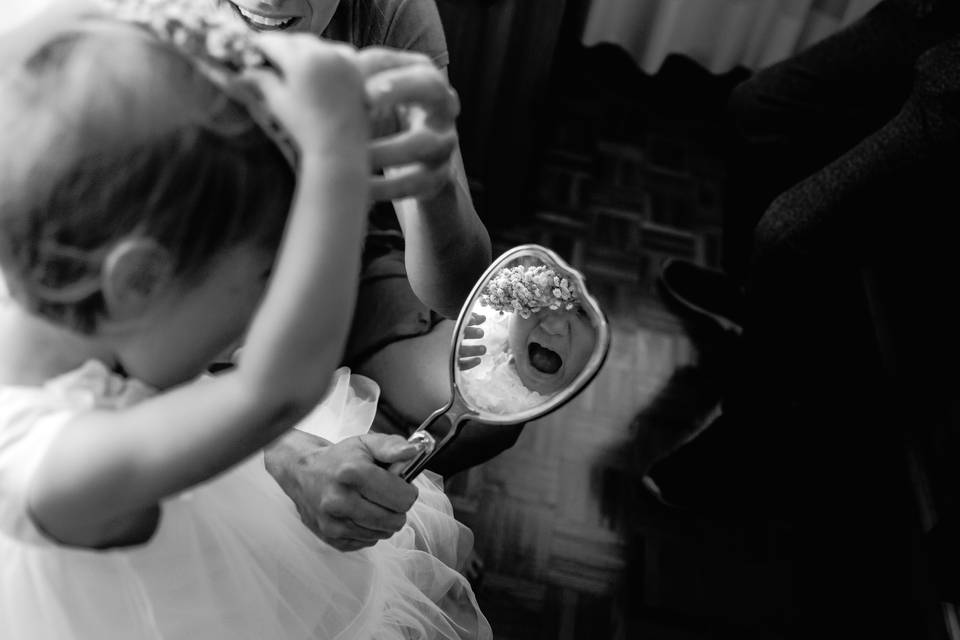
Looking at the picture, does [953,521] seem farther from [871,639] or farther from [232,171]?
[232,171]

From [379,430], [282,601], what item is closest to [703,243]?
[379,430]

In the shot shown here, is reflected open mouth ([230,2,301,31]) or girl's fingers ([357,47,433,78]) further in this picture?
reflected open mouth ([230,2,301,31])

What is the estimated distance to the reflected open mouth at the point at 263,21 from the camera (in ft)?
2.84

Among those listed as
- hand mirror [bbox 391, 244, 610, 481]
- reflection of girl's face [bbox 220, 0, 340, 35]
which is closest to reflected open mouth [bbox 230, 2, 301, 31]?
reflection of girl's face [bbox 220, 0, 340, 35]

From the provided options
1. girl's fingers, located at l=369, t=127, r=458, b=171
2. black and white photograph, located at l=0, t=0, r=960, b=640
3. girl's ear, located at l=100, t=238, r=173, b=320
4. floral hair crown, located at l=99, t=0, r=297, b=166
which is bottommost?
black and white photograph, located at l=0, t=0, r=960, b=640

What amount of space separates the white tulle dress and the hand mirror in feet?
0.39

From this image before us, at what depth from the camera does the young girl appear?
471mm

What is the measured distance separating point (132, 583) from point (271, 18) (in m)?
0.54

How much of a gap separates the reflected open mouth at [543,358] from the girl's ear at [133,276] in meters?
0.33

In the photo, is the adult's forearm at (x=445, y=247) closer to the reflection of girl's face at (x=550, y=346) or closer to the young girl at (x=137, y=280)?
the reflection of girl's face at (x=550, y=346)

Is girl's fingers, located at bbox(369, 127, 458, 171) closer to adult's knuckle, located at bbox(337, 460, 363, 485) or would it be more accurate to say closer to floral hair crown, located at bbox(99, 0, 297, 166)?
floral hair crown, located at bbox(99, 0, 297, 166)

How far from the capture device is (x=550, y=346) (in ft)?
2.46

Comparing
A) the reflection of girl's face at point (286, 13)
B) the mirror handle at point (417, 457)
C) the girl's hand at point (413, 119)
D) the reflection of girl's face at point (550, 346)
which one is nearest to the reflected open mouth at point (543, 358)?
the reflection of girl's face at point (550, 346)

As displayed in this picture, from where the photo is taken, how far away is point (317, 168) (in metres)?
0.45
